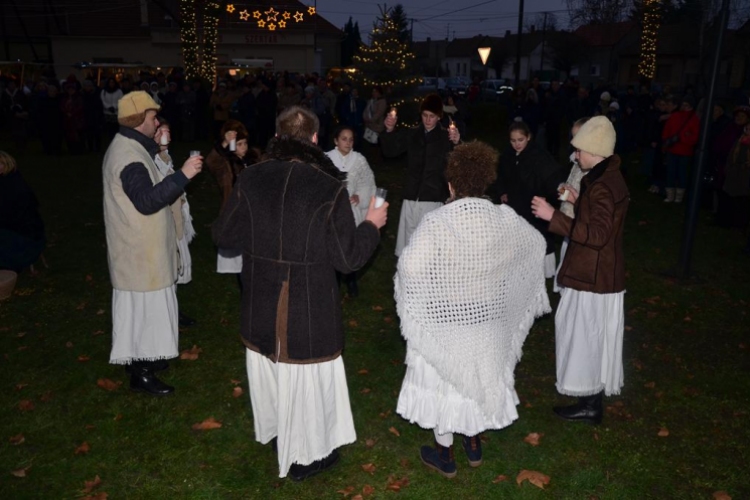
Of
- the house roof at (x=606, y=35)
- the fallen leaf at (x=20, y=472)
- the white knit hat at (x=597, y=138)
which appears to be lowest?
the fallen leaf at (x=20, y=472)

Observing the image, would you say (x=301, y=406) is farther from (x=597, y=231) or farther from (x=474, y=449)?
(x=597, y=231)

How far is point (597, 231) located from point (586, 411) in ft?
5.49

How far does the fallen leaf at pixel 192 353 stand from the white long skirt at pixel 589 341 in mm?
3423

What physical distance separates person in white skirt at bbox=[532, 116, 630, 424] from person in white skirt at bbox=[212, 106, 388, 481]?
1.41 meters

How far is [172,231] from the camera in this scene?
5.10 meters

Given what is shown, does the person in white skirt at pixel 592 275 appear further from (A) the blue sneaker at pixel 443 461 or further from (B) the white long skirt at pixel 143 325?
(B) the white long skirt at pixel 143 325

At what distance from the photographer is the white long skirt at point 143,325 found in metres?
5.04

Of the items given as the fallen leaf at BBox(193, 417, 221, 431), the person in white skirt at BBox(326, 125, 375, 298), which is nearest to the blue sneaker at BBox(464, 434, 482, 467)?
the fallen leaf at BBox(193, 417, 221, 431)

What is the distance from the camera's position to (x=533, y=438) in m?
4.95

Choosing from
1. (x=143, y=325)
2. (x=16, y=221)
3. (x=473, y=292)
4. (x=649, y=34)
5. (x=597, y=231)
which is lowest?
(x=143, y=325)

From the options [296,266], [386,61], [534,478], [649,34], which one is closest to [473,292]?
[296,266]

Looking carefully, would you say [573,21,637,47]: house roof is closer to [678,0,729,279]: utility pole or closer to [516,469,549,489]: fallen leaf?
[678,0,729,279]: utility pole

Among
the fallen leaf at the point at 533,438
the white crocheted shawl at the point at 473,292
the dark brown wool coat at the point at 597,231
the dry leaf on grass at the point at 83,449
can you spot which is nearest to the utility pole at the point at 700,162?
the dark brown wool coat at the point at 597,231

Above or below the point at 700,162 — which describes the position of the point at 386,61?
above
